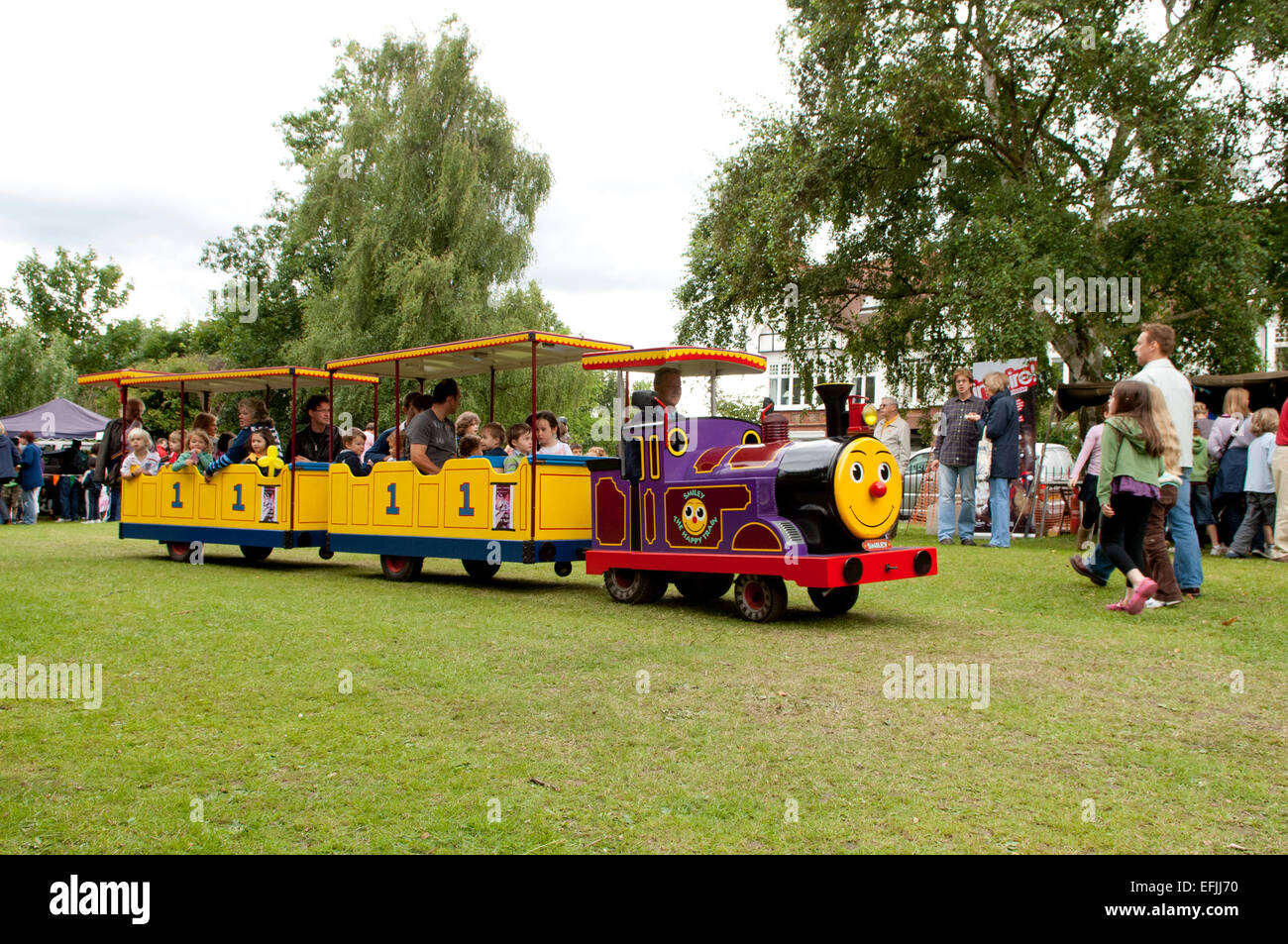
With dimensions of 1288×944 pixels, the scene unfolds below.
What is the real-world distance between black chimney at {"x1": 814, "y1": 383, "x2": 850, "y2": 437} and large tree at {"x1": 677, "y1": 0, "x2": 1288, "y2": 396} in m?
10.3

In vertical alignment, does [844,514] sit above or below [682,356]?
below

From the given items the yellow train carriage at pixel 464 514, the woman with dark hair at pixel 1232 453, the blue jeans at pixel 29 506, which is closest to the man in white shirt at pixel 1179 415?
the yellow train carriage at pixel 464 514

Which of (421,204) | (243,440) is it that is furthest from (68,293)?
(243,440)

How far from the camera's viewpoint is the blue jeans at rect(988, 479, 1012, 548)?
13.7 meters

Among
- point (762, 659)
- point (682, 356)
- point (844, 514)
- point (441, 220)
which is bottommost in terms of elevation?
point (762, 659)

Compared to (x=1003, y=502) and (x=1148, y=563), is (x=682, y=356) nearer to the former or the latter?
(x=1148, y=563)

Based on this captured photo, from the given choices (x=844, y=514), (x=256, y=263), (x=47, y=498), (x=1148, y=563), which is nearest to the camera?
(x=844, y=514)

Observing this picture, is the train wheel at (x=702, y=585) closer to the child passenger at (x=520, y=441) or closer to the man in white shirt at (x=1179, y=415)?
the child passenger at (x=520, y=441)

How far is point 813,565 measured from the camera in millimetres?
7609

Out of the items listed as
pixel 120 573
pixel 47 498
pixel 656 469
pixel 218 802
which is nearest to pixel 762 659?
pixel 656 469

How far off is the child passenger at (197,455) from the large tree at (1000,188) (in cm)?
1159

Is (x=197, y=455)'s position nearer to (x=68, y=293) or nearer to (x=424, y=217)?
(x=424, y=217)

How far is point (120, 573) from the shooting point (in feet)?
37.3

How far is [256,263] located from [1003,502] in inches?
1910
